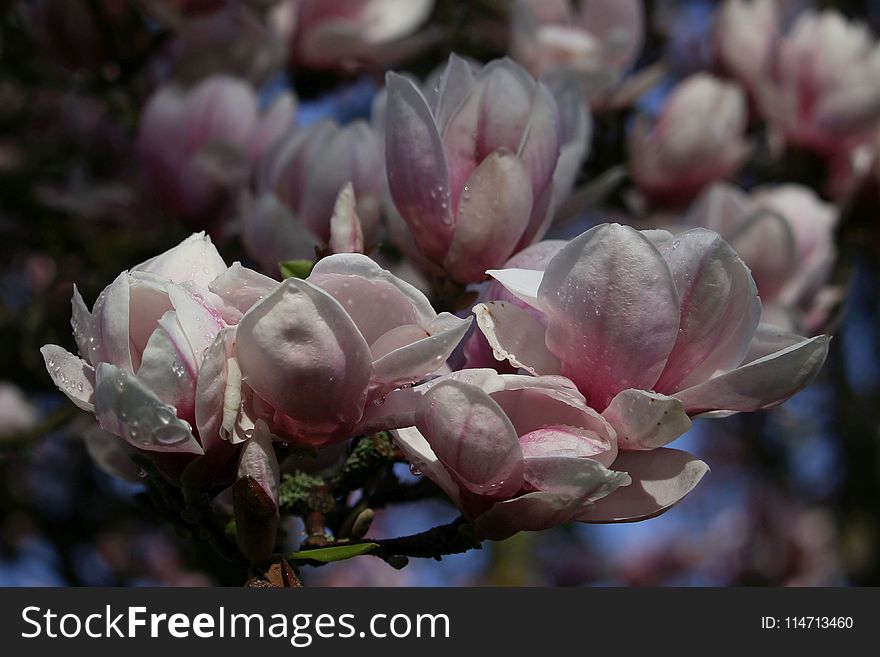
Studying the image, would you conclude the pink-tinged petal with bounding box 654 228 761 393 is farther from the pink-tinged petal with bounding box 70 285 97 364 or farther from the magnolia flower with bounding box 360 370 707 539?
the pink-tinged petal with bounding box 70 285 97 364

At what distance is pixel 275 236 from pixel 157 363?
0.44m

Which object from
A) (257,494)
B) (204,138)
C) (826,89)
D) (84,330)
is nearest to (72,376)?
(84,330)

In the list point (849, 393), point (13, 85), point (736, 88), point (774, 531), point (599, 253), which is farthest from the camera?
point (774, 531)

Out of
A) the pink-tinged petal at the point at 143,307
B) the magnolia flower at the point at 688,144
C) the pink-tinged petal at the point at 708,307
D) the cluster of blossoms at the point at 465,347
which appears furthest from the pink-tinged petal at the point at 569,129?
the magnolia flower at the point at 688,144

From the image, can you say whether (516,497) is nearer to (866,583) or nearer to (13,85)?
(13,85)

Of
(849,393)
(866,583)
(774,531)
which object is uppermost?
(849,393)

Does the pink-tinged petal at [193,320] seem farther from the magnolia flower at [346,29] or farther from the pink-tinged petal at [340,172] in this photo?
the magnolia flower at [346,29]

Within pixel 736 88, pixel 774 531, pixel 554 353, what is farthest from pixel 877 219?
pixel 774 531

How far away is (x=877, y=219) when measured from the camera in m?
1.66

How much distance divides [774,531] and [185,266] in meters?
3.01

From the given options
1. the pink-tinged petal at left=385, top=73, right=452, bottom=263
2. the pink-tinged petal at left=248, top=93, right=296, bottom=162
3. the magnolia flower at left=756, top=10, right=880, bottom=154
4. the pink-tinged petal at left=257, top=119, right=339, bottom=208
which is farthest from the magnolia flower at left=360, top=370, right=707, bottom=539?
the magnolia flower at left=756, top=10, right=880, bottom=154

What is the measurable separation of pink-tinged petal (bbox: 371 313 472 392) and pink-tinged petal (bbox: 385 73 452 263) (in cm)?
20

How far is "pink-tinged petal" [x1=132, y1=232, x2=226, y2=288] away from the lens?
0.66 meters

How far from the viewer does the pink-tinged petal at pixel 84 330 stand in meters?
0.63
